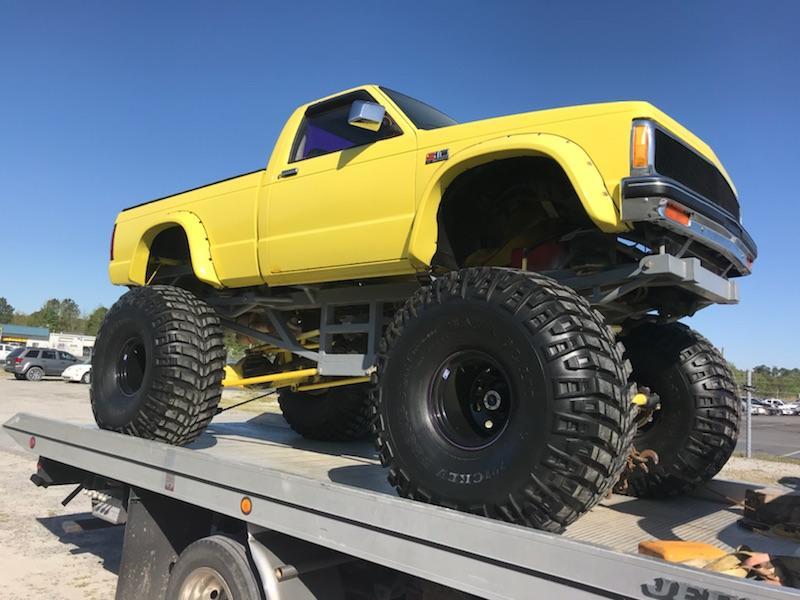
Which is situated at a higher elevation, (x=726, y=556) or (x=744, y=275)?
(x=744, y=275)

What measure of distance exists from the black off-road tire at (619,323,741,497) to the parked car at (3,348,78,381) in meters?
34.2

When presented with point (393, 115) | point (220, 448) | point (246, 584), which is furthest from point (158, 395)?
point (393, 115)

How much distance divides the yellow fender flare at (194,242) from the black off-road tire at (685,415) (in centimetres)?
306

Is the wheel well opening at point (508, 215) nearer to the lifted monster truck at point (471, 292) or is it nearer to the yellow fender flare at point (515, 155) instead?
the lifted monster truck at point (471, 292)

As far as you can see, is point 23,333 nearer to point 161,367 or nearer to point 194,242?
point 194,242

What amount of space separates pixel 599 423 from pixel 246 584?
1.95 meters

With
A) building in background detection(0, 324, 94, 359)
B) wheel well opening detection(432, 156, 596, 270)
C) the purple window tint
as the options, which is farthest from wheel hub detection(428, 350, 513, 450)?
building in background detection(0, 324, 94, 359)

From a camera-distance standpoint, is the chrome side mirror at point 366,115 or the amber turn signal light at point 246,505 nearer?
the amber turn signal light at point 246,505

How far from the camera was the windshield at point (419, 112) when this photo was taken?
3.94 m

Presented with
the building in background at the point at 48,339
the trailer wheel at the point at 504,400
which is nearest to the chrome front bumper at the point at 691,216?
the trailer wheel at the point at 504,400

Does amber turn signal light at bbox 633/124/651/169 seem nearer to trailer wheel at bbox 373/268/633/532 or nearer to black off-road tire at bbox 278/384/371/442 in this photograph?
trailer wheel at bbox 373/268/633/532

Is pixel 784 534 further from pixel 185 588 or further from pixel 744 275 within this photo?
pixel 185 588

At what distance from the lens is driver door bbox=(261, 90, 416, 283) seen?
365 cm

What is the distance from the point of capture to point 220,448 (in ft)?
16.0
